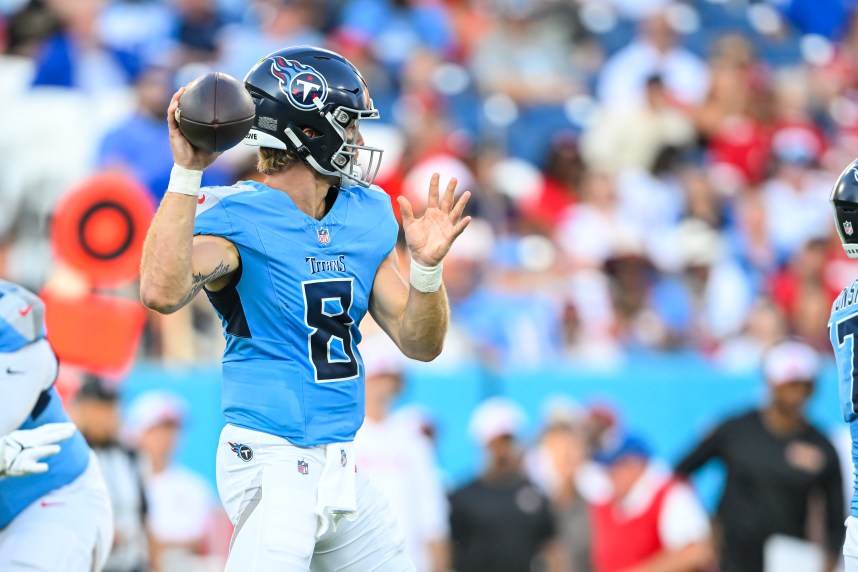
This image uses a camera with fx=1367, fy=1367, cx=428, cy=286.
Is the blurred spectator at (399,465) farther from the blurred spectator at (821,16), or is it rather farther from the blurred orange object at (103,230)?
the blurred spectator at (821,16)

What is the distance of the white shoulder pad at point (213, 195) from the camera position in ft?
13.5

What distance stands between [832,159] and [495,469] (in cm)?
572

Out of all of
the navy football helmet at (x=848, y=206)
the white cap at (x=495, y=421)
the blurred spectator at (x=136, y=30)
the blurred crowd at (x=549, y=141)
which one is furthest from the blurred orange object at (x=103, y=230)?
the navy football helmet at (x=848, y=206)

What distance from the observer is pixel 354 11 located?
1215 cm

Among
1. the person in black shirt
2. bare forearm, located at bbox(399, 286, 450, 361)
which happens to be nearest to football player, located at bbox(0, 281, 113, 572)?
bare forearm, located at bbox(399, 286, 450, 361)

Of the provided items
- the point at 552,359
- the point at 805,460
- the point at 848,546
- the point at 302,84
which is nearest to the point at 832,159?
the point at 552,359

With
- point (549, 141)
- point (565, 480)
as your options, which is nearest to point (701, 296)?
point (549, 141)

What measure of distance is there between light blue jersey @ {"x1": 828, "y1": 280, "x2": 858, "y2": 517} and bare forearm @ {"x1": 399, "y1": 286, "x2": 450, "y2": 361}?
56.0 inches

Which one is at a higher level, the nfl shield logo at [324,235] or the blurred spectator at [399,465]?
the nfl shield logo at [324,235]

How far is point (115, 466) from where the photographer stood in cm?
739

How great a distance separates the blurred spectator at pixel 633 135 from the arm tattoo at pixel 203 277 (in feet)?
25.9

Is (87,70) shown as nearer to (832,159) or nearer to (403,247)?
(403,247)

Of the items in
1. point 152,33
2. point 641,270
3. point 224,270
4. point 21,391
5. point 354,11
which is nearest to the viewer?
point 224,270

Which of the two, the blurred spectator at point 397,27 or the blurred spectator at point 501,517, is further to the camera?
the blurred spectator at point 397,27
